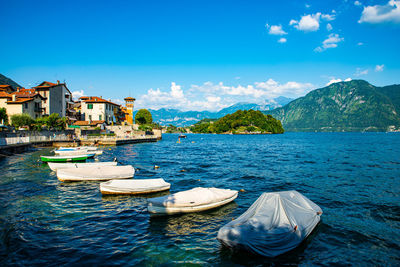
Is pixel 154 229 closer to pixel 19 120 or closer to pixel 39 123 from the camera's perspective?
pixel 19 120

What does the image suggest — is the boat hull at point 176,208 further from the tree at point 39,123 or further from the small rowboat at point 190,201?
the tree at point 39,123

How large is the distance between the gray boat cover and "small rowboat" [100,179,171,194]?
9.86m

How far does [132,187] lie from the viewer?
61.0 ft

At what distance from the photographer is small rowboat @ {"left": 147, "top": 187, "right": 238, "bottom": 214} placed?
547 inches

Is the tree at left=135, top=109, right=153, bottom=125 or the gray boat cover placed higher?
the tree at left=135, top=109, right=153, bottom=125

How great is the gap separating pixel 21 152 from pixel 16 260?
4373 centimetres

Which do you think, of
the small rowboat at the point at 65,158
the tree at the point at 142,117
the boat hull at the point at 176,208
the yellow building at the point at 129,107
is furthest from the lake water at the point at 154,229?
the tree at the point at 142,117

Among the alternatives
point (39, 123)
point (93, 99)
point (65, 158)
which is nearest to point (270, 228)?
point (65, 158)

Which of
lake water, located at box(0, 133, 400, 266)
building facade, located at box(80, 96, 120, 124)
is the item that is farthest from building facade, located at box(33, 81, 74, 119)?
lake water, located at box(0, 133, 400, 266)

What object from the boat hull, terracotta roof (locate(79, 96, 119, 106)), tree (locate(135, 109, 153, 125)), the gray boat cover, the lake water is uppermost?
terracotta roof (locate(79, 96, 119, 106))

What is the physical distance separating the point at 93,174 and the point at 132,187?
7.20 meters

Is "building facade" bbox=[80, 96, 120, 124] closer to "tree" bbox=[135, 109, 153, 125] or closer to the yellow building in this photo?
the yellow building

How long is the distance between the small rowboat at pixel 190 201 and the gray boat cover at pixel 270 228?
Result: 3.98m

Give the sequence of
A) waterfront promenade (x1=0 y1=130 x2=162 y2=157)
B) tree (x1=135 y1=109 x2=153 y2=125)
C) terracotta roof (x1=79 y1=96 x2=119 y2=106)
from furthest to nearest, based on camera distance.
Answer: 1. tree (x1=135 y1=109 x2=153 y2=125)
2. terracotta roof (x1=79 y1=96 x2=119 y2=106)
3. waterfront promenade (x1=0 y1=130 x2=162 y2=157)
